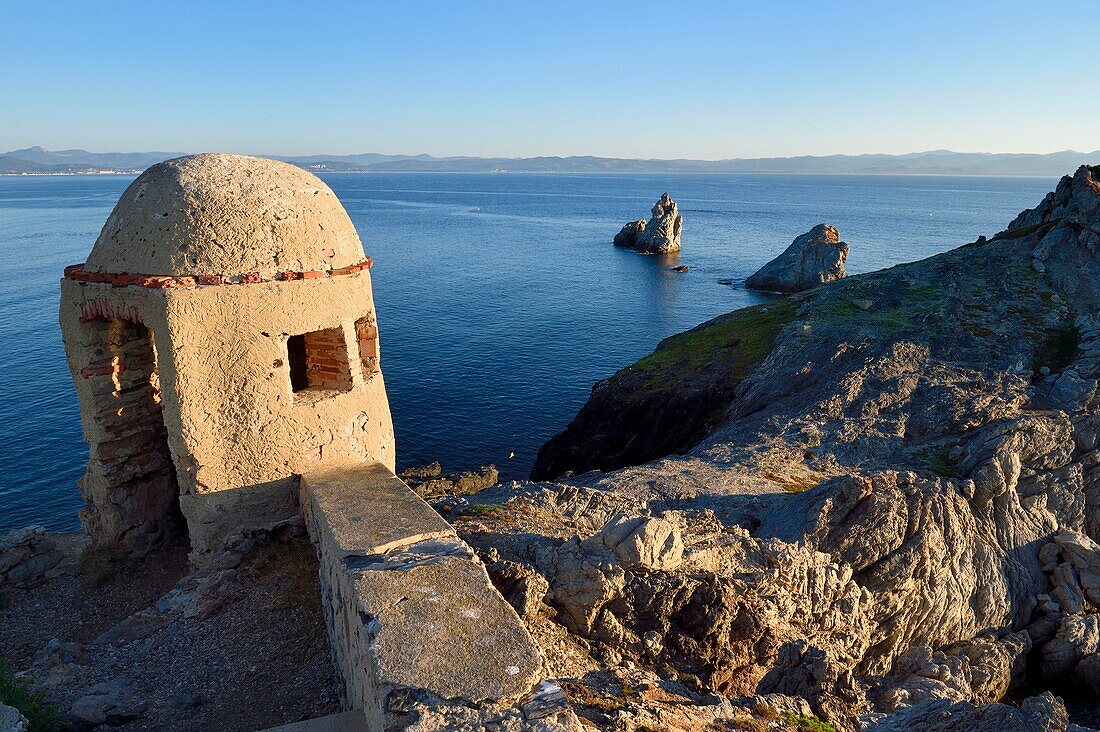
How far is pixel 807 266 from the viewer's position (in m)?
74.2

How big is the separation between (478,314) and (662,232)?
48035 mm

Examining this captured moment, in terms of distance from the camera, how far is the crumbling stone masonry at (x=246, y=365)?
920cm

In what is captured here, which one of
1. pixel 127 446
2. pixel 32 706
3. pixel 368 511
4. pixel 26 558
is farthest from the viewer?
pixel 26 558

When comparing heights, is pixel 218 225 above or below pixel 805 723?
above

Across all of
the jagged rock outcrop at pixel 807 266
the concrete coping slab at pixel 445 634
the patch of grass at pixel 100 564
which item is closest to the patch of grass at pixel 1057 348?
the concrete coping slab at pixel 445 634

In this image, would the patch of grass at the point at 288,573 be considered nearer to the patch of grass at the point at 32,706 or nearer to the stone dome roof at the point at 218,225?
the patch of grass at the point at 32,706

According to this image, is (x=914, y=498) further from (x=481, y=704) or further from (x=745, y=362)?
(x=745, y=362)

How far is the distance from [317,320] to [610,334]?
46.9 m

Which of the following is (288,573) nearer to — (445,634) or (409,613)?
(409,613)

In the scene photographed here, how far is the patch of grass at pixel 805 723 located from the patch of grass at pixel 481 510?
5.12m

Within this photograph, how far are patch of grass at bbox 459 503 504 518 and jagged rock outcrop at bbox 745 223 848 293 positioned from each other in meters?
66.5

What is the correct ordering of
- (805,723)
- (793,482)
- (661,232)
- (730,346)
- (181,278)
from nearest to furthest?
(805,723)
(181,278)
(793,482)
(730,346)
(661,232)

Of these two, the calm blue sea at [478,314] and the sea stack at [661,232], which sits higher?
the sea stack at [661,232]

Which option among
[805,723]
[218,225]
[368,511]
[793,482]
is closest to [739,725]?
[805,723]
